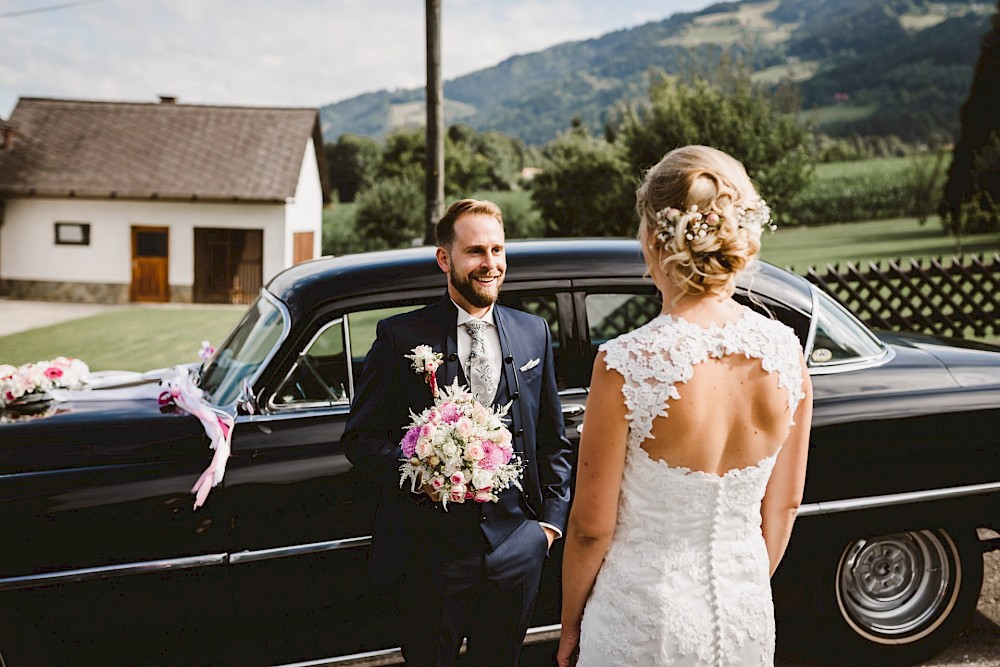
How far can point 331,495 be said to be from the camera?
141 inches

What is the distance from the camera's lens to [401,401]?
2.95 metres

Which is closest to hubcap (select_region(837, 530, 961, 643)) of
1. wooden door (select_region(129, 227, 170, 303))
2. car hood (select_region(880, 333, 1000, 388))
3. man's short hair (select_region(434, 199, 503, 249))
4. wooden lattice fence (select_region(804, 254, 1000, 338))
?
car hood (select_region(880, 333, 1000, 388))

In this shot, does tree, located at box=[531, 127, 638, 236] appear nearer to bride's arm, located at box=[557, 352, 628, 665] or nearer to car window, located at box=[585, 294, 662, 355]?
car window, located at box=[585, 294, 662, 355]

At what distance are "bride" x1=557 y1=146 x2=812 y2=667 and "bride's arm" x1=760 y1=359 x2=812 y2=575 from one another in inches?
3.6

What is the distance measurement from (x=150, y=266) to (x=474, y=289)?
29.1m

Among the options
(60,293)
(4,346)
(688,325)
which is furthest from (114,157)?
(688,325)

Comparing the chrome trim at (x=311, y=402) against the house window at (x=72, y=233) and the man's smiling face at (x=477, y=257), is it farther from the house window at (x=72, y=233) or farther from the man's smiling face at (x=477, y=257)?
the house window at (x=72, y=233)

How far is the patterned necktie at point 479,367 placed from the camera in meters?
2.97

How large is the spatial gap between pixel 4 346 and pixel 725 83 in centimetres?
2059

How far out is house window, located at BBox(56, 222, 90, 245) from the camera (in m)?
29.4

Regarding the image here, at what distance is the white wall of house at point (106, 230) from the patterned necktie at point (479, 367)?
89.5ft

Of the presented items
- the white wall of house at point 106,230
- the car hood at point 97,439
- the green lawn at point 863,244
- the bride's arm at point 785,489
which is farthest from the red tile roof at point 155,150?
the bride's arm at point 785,489

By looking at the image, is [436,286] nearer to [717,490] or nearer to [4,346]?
[717,490]

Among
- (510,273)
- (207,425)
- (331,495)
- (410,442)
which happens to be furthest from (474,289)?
(207,425)
